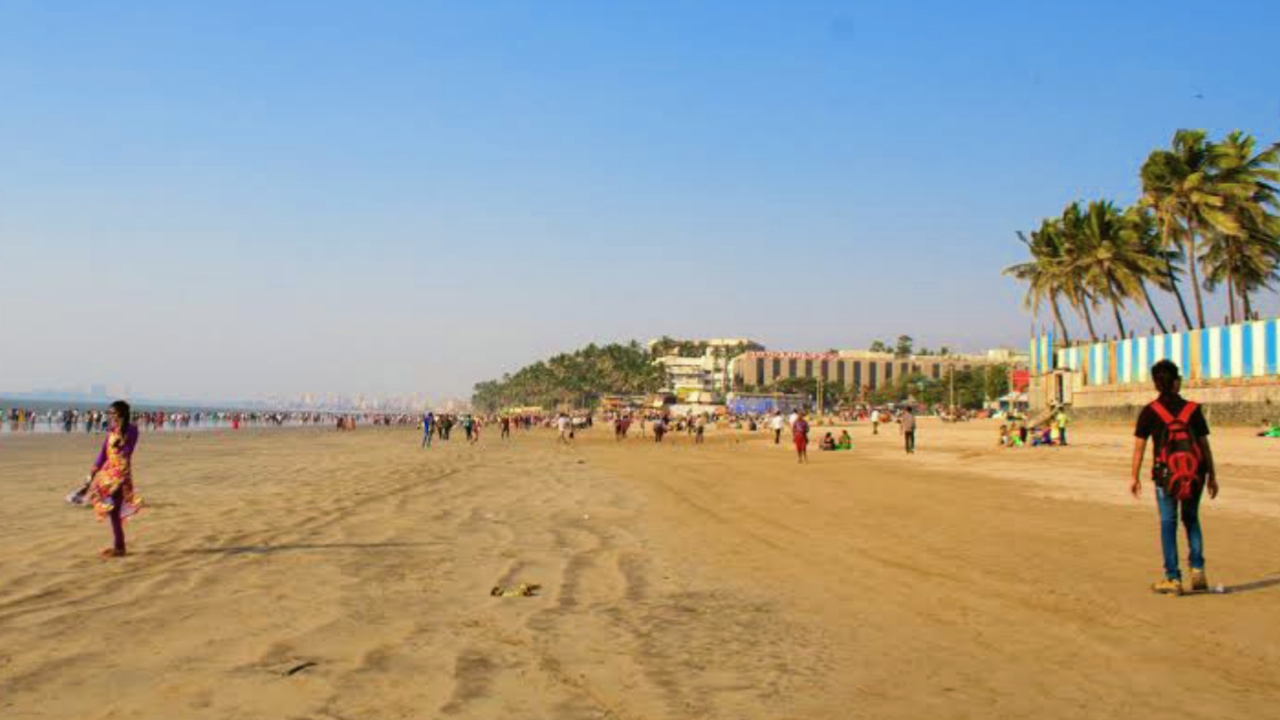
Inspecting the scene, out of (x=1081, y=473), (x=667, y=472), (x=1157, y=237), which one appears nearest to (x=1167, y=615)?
(x=1081, y=473)

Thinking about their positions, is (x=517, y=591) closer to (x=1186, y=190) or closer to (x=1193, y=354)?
(x=1193, y=354)

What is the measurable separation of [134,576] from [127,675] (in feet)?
11.4

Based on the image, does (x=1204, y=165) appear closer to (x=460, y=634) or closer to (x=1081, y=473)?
(x=1081, y=473)

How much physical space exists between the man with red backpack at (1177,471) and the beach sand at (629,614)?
0.31 m

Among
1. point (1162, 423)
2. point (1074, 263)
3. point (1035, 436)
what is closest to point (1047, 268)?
point (1074, 263)

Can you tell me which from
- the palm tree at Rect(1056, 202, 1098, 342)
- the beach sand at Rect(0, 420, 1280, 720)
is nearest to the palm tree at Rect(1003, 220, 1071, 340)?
the palm tree at Rect(1056, 202, 1098, 342)

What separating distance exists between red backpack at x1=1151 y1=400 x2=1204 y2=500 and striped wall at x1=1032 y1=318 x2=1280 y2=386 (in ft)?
106

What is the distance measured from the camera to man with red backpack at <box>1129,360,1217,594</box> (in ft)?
23.5

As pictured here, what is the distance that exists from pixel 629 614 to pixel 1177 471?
4.39 meters

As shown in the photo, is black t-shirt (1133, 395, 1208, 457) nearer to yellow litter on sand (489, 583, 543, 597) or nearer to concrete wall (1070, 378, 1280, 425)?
yellow litter on sand (489, 583, 543, 597)

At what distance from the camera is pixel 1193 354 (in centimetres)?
4012

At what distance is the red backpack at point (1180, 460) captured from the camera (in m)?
7.15

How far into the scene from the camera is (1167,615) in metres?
6.48

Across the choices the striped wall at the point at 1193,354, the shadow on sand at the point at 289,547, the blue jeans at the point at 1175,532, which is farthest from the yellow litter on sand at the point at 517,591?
the striped wall at the point at 1193,354
